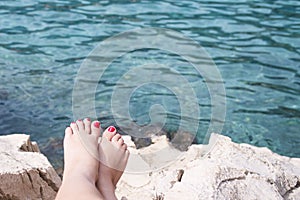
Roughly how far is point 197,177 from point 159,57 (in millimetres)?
4060

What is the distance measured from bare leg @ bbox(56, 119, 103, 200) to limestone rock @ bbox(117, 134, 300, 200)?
32cm

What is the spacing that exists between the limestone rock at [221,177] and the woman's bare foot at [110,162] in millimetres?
157

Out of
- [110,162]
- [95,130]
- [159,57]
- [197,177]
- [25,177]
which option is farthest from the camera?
[159,57]

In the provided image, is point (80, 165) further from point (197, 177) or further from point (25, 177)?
point (197, 177)

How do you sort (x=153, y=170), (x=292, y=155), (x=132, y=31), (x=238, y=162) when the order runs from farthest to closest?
1. (x=132, y=31)
2. (x=292, y=155)
3. (x=153, y=170)
4. (x=238, y=162)

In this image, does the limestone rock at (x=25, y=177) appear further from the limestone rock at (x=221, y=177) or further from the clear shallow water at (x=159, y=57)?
the clear shallow water at (x=159, y=57)

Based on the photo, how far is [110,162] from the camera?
10.2 feet

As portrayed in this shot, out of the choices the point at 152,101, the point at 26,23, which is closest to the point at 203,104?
the point at 152,101

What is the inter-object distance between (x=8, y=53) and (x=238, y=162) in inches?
178

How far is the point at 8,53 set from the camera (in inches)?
265

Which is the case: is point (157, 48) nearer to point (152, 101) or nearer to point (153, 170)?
point (152, 101)

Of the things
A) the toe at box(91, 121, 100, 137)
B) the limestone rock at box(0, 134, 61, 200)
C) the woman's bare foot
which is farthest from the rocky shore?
the toe at box(91, 121, 100, 137)

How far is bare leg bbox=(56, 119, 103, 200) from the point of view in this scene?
2595 mm

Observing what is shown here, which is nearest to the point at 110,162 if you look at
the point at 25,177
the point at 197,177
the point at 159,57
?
the point at 25,177
